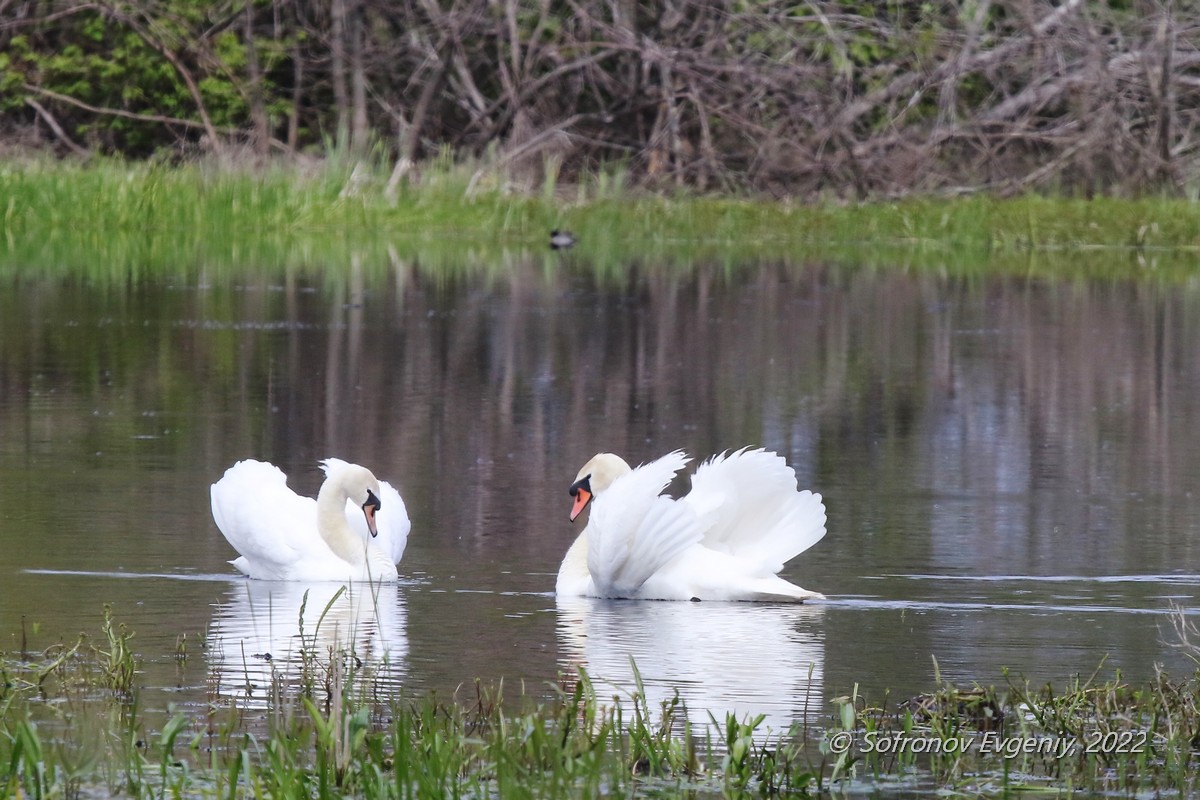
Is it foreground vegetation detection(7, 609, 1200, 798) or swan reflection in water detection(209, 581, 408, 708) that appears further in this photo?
swan reflection in water detection(209, 581, 408, 708)

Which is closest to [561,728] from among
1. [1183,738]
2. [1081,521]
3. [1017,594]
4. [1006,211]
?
[1183,738]

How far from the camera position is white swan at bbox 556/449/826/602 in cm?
732

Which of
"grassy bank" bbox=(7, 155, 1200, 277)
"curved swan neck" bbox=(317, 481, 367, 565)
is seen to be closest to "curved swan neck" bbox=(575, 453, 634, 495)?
"curved swan neck" bbox=(317, 481, 367, 565)

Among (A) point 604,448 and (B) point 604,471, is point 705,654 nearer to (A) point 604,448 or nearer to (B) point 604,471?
(B) point 604,471

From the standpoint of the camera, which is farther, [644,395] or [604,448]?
[644,395]

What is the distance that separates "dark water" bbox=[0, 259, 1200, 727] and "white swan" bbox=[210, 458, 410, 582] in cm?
16

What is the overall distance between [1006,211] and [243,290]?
12559 mm

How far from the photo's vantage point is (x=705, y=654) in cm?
639

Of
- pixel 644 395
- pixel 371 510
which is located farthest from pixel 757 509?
pixel 644 395

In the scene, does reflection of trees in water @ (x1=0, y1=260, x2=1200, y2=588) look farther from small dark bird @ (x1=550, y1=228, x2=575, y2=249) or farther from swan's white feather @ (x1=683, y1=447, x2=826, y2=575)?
small dark bird @ (x1=550, y1=228, x2=575, y2=249)

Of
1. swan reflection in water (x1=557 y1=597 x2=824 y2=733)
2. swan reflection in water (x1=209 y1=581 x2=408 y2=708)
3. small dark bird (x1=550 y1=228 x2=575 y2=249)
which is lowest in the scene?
swan reflection in water (x1=557 y1=597 x2=824 y2=733)

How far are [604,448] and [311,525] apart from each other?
126 inches

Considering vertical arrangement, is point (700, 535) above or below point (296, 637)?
above

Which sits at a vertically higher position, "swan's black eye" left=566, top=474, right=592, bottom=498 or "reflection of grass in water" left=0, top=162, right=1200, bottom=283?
"reflection of grass in water" left=0, top=162, right=1200, bottom=283
